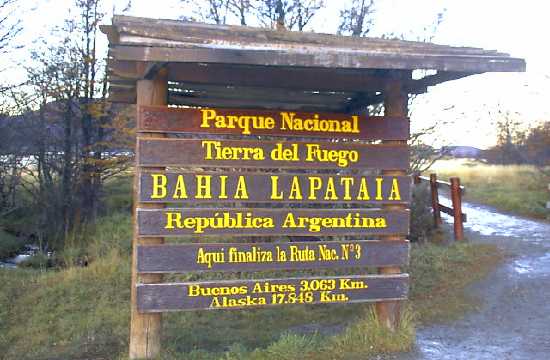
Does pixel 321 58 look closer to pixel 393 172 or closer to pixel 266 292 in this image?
pixel 393 172

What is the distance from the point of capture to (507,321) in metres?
7.07

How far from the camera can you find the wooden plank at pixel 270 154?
5637mm

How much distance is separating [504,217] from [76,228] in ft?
38.0

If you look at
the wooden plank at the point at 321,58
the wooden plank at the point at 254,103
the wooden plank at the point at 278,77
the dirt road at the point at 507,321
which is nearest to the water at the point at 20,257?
the wooden plank at the point at 254,103

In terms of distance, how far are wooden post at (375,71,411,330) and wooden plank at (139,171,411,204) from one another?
0.19m

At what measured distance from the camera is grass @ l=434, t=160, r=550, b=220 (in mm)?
17766

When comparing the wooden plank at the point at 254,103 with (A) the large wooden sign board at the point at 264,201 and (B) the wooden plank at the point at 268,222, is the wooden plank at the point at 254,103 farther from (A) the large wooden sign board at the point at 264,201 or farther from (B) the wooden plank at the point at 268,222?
(B) the wooden plank at the point at 268,222

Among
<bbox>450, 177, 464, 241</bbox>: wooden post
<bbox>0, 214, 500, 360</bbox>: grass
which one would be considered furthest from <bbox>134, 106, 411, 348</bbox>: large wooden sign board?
<bbox>450, 177, 464, 241</bbox>: wooden post

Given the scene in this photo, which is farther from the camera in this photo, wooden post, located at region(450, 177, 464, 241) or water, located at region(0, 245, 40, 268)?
water, located at region(0, 245, 40, 268)

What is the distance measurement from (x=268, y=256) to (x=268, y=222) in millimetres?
323

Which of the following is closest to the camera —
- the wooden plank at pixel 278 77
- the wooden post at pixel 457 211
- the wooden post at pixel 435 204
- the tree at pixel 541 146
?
the wooden plank at pixel 278 77

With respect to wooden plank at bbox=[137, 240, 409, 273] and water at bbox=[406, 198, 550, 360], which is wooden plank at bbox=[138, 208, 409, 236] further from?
water at bbox=[406, 198, 550, 360]

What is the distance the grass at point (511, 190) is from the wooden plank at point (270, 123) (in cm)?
1157

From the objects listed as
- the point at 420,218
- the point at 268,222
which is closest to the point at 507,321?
the point at 268,222
